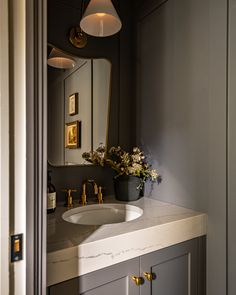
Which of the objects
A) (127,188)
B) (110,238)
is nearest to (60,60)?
(127,188)

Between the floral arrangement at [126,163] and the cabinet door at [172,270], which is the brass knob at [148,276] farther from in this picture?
the floral arrangement at [126,163]

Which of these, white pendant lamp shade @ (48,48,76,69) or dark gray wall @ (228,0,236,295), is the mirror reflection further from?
dark gray wall @ (228,0,236,295)

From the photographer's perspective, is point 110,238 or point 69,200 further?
point 69,200

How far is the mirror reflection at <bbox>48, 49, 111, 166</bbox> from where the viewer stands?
1483 mm

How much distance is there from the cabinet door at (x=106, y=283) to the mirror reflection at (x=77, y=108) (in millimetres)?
741

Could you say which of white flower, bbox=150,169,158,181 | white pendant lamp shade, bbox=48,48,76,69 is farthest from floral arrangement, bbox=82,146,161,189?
white pendant lamp shade, bbox=48,48,76,69

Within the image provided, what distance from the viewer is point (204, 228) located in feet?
4.30

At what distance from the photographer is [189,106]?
4.57 feet

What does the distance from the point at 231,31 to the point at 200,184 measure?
0.80 m

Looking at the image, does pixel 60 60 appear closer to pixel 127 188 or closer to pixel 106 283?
pixel 127 188

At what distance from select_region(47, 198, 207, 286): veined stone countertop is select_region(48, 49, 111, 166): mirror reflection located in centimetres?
39

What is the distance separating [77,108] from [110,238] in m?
0.89

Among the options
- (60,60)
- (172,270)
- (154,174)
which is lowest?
(172,270)

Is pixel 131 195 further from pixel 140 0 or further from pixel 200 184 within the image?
pixel 140 0
